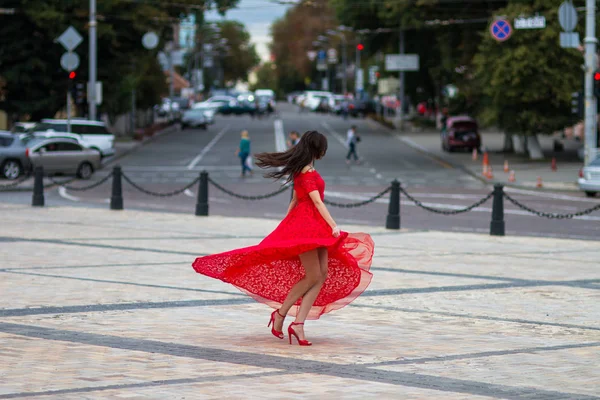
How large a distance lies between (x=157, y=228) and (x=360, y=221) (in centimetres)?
499

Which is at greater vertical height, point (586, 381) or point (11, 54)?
point (11, 54)

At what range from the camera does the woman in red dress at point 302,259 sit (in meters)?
9.48

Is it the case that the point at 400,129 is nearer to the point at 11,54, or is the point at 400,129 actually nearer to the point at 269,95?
the point at 11,54

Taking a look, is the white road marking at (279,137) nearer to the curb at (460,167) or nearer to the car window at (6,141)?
the curb at (460,167)

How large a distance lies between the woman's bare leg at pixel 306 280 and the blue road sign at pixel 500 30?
35677 mm

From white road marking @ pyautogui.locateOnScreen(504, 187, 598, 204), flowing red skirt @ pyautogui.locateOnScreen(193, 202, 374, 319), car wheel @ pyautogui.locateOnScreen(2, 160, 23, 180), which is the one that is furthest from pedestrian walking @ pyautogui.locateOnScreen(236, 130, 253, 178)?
flowing red skirt @ pyautogui.locateOnScreen(193, 202, 374, 319)

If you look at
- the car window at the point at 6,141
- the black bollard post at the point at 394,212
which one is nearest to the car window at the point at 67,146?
the car window at the point at 6,141

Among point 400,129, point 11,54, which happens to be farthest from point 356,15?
point 11,54

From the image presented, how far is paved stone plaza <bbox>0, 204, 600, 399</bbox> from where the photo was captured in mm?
7988

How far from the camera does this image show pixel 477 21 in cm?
5516

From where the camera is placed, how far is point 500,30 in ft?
145

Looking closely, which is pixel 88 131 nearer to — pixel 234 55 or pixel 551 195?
pixel 551 195

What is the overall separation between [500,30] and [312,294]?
35961 mm

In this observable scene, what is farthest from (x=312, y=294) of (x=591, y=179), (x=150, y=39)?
(x=150, y=39)
